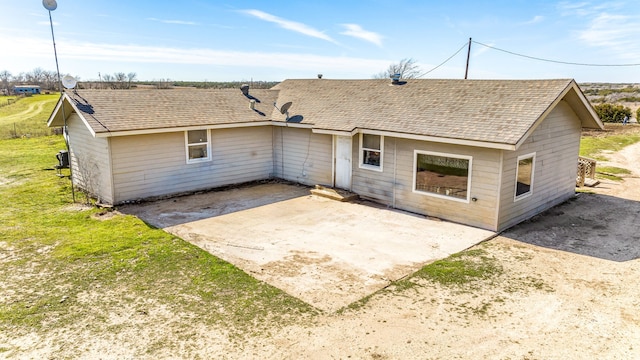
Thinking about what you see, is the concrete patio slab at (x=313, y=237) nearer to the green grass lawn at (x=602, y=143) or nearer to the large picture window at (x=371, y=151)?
the large picture window at (x=371, y=151)

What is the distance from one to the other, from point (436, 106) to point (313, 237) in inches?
226

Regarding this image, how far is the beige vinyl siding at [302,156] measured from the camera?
49.1ft

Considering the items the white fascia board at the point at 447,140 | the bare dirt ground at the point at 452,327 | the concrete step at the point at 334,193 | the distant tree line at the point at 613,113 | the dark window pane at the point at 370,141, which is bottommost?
the bare dirt ground at the point at 452,327

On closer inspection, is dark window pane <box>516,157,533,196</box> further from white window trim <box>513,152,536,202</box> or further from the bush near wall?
the bush near wall

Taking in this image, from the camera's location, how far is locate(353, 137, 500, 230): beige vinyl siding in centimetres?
1060

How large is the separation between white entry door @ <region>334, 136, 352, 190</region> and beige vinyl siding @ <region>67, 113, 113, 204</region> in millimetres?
7238

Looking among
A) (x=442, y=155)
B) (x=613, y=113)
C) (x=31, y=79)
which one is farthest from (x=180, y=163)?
(x=31, y=79)

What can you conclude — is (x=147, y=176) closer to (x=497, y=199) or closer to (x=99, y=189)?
(x=99, y=189)

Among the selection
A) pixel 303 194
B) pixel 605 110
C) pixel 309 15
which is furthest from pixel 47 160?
pixel 605 110

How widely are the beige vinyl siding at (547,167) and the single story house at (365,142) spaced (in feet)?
0.13

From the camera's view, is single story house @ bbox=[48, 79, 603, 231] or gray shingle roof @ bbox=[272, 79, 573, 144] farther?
single story house @ bbox=[48, 79, 603, 231]

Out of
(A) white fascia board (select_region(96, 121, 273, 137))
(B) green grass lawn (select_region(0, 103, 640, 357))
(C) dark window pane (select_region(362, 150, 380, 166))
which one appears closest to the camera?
(B) green grass lawn (select_region(0, 103, 640, 357))

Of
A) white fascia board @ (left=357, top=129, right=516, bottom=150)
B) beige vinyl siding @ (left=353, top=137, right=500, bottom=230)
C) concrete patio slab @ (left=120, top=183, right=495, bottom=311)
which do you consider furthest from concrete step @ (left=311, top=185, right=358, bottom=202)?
white fascia board @ (left=357, top=129, right=516, bottom=150)

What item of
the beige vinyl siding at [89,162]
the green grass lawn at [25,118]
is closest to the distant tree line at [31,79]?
the green grass lawn at [25,118]
